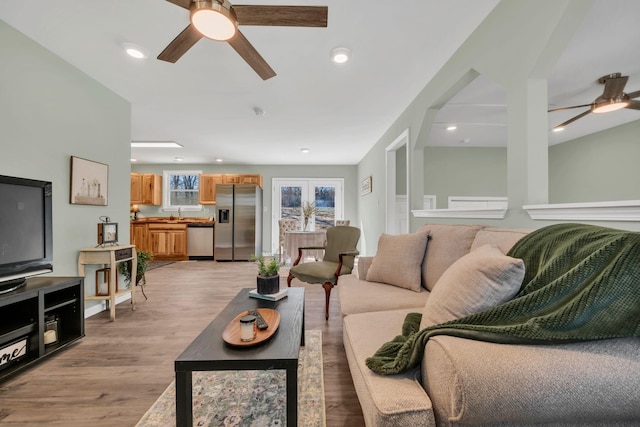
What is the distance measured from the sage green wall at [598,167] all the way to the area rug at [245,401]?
4942mm

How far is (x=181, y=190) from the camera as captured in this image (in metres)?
6.84

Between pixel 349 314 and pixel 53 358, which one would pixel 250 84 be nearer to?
pixel 349 314

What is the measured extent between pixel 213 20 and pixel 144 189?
20.6ft

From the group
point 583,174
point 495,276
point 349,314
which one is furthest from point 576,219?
point 583,174

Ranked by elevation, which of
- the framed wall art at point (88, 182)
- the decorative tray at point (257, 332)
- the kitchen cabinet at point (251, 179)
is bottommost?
the decorative tray at point (257, 332)

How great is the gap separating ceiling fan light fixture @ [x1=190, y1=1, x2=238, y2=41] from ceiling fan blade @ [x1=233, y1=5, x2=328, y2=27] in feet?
0.21

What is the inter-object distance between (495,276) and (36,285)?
2.81 meters

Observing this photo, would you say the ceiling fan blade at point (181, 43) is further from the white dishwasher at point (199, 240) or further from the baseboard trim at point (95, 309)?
the white dishwasher at point (199, 240)

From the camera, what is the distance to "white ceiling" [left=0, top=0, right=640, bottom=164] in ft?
5.87

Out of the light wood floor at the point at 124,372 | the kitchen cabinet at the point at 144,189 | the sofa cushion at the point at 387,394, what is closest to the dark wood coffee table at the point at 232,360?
the sofa cushion at the point at 387,394

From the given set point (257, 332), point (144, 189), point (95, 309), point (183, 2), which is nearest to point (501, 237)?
point (257, 332)

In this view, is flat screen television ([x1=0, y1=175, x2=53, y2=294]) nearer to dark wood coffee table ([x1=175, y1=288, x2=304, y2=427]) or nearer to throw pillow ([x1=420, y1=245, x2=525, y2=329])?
dark wood coffee table ([x1=175, y1=288, x2=304, y2=427])

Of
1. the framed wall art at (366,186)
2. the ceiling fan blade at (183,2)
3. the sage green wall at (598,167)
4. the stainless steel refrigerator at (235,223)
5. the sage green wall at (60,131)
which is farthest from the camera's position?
the stainless steel refrigerator at (235,223)

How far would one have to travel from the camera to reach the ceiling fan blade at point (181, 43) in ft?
5.29
